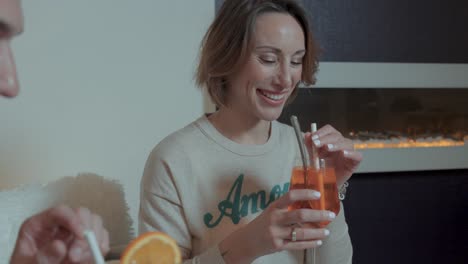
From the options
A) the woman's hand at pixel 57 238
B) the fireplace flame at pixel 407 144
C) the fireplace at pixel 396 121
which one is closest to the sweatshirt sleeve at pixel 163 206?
the woman's hand at pixel 57 238

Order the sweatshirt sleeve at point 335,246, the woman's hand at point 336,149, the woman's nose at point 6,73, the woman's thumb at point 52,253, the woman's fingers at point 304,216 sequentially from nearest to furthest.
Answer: the woman's nose at point 6,73 < the woman's thumb at point 52,253 < the woman's fingers at point 304,216 < the woman's hand at point 336,149 < the sweatshirt sleeve at point 335,246

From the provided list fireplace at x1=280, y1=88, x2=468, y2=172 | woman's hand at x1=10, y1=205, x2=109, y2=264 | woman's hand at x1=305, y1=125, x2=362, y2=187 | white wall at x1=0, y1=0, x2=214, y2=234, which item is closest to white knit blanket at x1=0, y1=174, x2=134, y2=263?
white wall at x1=0, y1=0, x2=214, y2=234

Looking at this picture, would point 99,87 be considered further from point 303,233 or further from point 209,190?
point 303,233

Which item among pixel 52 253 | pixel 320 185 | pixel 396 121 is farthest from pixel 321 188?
pixel 396 121

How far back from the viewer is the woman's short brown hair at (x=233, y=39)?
4.35 feet

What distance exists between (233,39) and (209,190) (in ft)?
1.29

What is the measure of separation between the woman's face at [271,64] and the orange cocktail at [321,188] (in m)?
0.28

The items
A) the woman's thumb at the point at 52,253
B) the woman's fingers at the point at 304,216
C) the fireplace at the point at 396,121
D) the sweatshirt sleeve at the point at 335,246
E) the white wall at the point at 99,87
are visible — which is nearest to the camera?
the woman's thumb at the point at 52,253

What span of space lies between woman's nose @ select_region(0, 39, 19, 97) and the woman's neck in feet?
3.32

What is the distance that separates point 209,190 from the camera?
136 cm

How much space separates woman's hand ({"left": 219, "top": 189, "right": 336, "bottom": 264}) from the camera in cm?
103

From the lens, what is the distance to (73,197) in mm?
1521

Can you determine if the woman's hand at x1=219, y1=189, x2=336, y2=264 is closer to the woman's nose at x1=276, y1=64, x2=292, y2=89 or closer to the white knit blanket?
the woman's nose at x1=276, y1=64, x2=292, y2=89

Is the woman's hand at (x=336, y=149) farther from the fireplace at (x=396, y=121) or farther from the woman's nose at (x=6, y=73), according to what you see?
the fireplace at (x=396, y=121)
